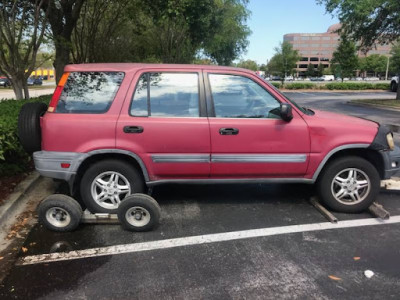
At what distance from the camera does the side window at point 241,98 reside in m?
4.30

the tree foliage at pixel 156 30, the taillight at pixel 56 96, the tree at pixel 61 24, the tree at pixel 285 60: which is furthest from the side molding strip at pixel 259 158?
the tree at pixel 285 60

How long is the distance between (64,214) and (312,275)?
2651mm

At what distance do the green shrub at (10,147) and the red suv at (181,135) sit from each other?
40.1 inches

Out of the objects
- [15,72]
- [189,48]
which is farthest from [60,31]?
[189,48]

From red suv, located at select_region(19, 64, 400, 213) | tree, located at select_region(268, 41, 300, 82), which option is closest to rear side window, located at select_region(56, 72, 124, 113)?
red suv, located at select_region(19, 64, 400, 213)

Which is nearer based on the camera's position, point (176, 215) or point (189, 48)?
point (176, 215)

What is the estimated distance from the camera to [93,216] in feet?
13.5

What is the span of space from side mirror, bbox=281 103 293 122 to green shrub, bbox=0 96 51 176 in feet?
11.6

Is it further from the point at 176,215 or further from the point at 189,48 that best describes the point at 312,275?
the point at 189,48

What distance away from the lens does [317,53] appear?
432 feet

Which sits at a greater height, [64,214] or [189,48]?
[189,48]

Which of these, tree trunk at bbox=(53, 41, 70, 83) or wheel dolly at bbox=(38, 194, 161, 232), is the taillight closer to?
wheel dolly at bbox=(38, 194, 161, 232)

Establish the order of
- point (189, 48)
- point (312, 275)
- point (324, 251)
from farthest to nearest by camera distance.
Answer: point (189, 48), point (324, 251), point (312, 275)

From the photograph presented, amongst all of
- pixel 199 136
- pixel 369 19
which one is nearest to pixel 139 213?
pixel 199 136
